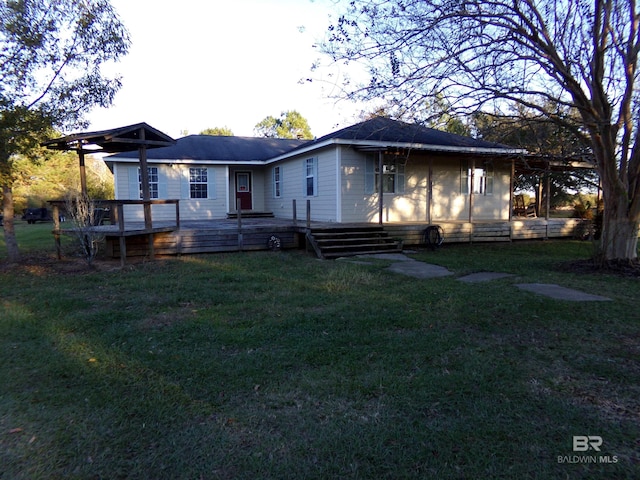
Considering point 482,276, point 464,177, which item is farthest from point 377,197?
point 482,276

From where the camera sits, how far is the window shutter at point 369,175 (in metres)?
12.2

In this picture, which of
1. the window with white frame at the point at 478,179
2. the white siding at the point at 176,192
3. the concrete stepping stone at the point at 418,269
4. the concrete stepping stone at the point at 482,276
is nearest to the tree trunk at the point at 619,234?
the concrete stepping stone at the point at 482,276

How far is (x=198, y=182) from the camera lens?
52.7 feet

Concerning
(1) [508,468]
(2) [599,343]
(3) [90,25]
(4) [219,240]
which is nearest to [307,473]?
(1) [508,468]

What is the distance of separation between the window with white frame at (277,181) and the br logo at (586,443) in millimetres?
14779

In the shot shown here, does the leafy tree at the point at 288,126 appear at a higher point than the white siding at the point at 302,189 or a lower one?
higher

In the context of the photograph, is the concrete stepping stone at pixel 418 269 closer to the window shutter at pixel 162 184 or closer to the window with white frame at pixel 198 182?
the window with white frame at pixel 198 182

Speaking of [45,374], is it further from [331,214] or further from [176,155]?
[176,155]

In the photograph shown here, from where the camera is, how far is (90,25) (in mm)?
9023

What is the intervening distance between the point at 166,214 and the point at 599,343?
14693 mm

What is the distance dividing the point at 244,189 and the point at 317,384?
1540cm

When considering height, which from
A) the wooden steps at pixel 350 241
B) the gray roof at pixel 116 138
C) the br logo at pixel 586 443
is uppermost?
the gray roof at pixel 116 138

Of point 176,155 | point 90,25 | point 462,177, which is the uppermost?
point 90,25

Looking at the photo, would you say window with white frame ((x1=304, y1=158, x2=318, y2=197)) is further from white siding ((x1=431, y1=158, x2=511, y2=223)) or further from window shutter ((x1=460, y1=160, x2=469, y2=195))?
window shutter ((x1=460, y1=160, x2=469, y2=195))
